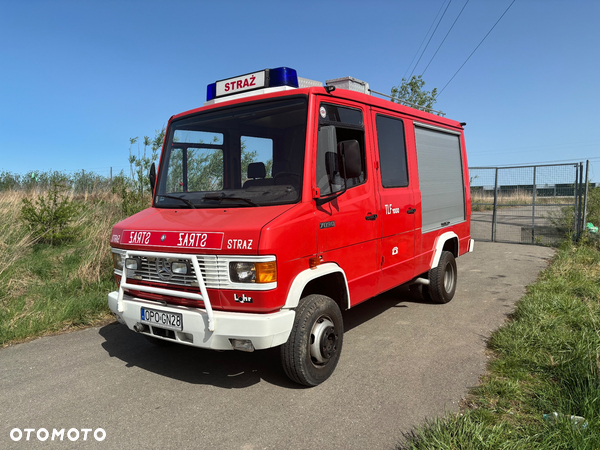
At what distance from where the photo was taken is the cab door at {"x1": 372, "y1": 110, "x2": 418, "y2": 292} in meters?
4.57

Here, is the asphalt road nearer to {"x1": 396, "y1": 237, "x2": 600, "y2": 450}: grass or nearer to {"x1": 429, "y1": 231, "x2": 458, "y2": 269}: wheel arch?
{"x1": 396, "y1": 237, "x2": 600, "y2": 450}: grass

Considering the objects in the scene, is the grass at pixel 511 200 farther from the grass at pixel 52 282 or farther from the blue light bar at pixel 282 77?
the grass at pixel 52 282

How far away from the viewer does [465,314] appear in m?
5.68

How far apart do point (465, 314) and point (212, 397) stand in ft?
12.1

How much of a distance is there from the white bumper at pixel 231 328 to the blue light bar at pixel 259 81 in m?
2.19

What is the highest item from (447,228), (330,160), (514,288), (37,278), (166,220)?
(330,160)

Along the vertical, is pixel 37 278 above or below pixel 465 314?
above

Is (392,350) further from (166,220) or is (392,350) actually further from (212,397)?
(166,220)

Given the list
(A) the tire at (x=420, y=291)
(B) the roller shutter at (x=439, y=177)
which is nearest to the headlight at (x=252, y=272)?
(B) the roller shutter at (x=439, y=177)

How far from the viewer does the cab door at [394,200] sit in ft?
15.0

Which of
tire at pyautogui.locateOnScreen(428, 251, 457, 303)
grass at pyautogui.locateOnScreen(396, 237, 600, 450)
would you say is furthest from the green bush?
grass at pyautogui.locateOnScreen(396, 237, 600, 450)

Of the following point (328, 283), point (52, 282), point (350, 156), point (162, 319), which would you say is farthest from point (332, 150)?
point (52, 282)

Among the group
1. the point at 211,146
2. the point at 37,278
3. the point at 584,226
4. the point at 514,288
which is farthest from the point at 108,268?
the point at 584,226

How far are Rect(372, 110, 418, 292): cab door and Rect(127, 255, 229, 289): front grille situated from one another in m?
1.98
